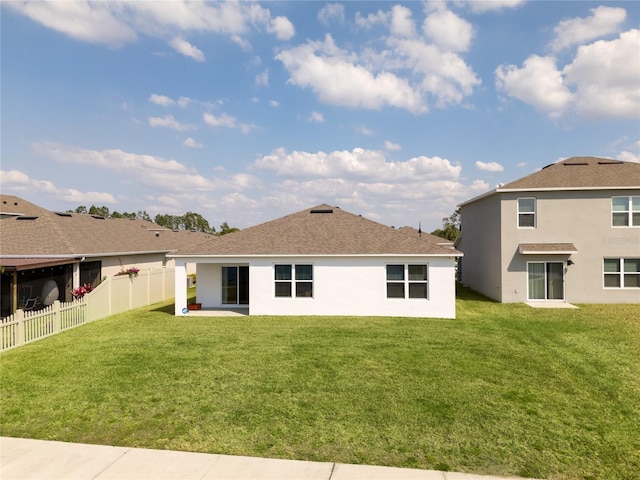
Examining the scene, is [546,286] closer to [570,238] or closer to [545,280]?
[545,280]

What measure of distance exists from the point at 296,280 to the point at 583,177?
16.9m

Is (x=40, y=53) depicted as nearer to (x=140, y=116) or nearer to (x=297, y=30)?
(x=140, y=116)

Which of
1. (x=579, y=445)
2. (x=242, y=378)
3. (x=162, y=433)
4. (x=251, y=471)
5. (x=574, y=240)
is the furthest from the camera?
(x=574, y=240)

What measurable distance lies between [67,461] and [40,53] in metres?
18.2

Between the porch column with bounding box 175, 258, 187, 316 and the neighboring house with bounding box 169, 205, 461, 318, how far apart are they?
0.04m

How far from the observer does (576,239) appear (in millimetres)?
19484

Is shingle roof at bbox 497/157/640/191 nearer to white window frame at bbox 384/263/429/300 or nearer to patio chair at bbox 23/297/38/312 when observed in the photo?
white window frame at bbox 384/263/429/300

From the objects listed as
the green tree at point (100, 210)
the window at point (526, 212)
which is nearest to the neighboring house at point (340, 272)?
the window at point (526, 212)

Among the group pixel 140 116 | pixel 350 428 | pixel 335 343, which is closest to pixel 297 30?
pixel 140 116

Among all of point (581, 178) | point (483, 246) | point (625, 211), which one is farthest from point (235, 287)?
point (625, 211)

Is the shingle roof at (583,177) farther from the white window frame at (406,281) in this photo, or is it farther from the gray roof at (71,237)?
the gray roof at (71,237)

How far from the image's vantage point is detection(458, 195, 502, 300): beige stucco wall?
20.6 metres

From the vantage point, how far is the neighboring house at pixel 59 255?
1677cm

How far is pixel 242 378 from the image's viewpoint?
845cm
